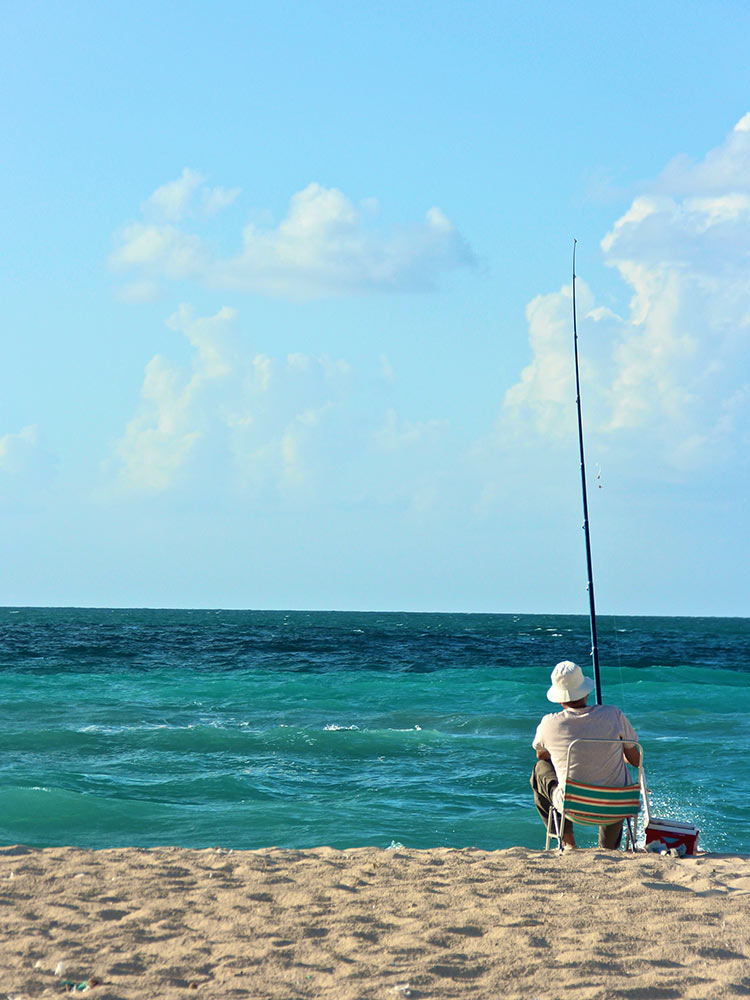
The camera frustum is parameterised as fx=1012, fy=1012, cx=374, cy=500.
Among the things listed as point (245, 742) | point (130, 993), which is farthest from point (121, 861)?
point (245, 742)

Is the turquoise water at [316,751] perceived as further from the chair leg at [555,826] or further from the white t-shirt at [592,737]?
the white t-shirt at [592,737]

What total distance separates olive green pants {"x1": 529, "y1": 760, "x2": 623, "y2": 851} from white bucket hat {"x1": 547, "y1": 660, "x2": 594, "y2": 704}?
0.52m

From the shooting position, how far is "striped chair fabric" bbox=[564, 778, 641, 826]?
18.9ft

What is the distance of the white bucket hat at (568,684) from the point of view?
5742 millimetres

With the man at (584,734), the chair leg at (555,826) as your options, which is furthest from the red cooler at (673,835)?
the chair leg at (555,826)

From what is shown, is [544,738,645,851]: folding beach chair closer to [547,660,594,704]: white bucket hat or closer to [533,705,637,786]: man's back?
[533,705,637,786]: man's back

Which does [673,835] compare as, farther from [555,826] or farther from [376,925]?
[376,925]

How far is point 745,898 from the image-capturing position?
486cm

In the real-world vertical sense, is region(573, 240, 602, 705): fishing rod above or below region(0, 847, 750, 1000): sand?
above

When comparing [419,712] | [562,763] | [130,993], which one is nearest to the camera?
[130,993]

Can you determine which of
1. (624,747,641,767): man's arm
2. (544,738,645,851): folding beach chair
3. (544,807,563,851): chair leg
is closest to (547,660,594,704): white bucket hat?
(544,738,645,851): folding beach chair

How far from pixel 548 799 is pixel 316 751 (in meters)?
6.12

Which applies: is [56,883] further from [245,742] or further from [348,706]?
[348,706]

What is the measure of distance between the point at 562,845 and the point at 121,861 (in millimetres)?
2589
